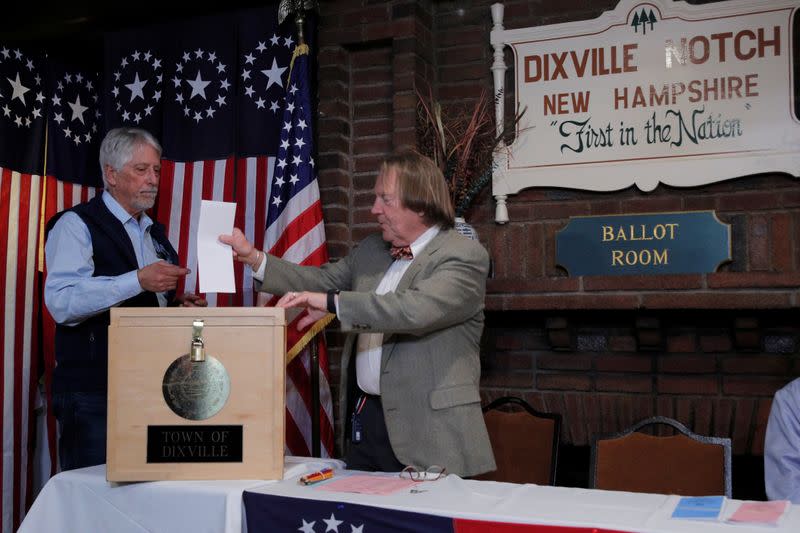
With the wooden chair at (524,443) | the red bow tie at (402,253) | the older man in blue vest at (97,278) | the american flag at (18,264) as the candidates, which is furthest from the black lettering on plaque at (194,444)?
the american flag at (18,264)

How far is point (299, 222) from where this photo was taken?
344 cm

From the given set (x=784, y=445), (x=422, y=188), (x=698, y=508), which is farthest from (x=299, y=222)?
(x=698, y=508)

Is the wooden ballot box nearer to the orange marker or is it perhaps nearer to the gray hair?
the orange marker

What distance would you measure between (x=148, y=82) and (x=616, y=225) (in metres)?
2.21

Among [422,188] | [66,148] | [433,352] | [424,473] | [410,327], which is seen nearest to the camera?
[424,473]

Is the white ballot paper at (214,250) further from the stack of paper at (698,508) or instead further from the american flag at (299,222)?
the american flag at (299,222)

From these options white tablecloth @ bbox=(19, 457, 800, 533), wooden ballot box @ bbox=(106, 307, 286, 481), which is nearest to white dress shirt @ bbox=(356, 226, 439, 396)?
white tablecloth @ bbox=(19, 457, 800, 533)

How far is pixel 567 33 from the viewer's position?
342cm

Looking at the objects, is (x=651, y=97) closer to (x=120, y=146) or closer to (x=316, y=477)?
(x=120, y=146)

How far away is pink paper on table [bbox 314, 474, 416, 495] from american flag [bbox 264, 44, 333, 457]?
1369 millimetres

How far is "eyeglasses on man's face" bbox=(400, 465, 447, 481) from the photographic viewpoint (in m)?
2.01

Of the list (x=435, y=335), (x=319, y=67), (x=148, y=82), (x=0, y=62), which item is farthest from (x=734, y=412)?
(x=0, y=62)

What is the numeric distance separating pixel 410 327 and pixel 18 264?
2.36m

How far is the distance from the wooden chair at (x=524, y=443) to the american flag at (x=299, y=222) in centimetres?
72
